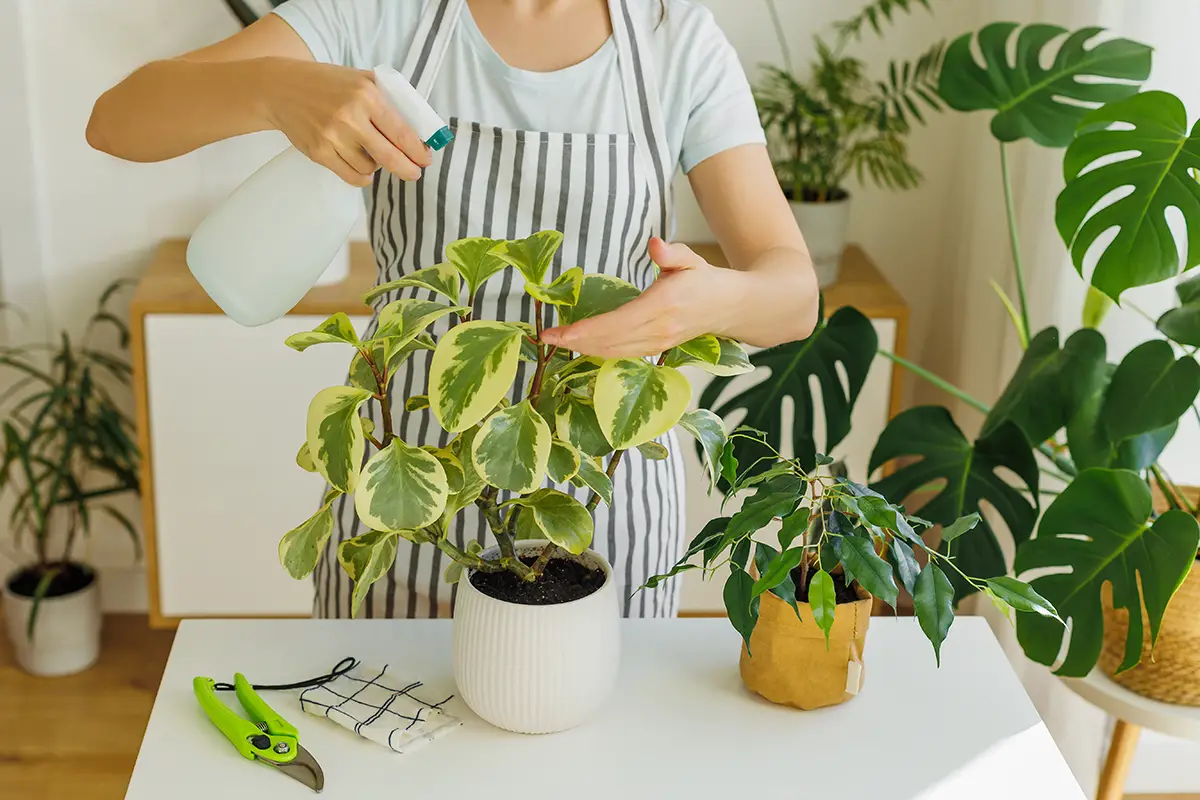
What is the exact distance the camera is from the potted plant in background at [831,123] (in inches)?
86.4

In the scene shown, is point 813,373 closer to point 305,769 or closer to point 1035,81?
point 1035,81

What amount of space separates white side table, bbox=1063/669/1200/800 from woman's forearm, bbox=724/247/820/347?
0.79 meters

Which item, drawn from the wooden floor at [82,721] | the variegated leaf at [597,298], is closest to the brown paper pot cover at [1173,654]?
the variegated leaf at [597,298]

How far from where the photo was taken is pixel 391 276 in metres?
1.30

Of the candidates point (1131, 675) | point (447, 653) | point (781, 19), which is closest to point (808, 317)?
point (447, 653)

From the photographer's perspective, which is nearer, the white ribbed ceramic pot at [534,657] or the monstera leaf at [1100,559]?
the white ribbed ceramic pot at [534,657]

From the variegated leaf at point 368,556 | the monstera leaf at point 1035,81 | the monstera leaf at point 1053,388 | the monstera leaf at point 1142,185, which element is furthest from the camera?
the monstera leaf at point 1035,81

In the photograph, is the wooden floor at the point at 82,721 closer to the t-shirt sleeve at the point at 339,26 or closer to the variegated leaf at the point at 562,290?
the t-shirt sleeve at the point at 339,26

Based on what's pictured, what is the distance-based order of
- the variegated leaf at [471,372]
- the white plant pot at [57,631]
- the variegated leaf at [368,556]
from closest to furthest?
the variegated leaf at [471,372], the variegated leaf at [368,556], the white plant pot at [57,631]

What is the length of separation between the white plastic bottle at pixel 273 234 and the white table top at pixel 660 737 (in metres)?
0.33

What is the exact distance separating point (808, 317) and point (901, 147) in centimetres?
122

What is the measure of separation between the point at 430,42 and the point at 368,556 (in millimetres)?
544

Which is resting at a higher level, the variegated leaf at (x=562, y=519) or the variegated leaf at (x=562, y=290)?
the variegated leaf at (x=562, y=290)

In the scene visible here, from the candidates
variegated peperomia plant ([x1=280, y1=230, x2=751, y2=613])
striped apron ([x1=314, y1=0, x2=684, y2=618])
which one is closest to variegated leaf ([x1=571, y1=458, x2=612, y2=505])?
variegated peperomia plant ([x1=280, y1=230, x2=751, y2=613])
